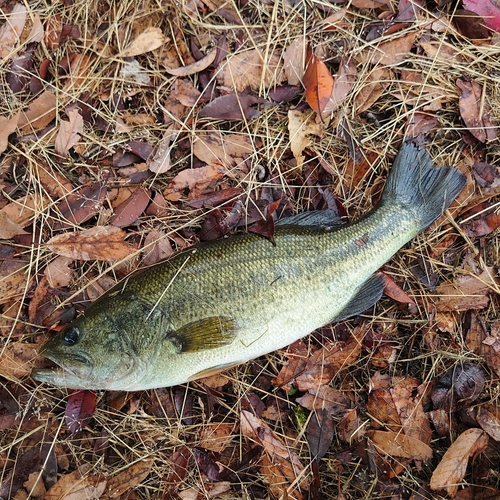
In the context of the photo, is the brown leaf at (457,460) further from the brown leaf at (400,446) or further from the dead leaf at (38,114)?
the dead leaf at (38,114)

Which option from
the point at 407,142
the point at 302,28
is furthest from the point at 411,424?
the point at 302,28

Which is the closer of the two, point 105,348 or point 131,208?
point 105,348

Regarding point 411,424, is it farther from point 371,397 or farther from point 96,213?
point 96,213

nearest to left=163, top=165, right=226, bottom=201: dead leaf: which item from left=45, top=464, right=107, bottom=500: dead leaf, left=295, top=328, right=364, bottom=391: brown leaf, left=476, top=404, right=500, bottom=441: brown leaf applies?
left=295, top=328, right=364, bottom=391: brown leaf

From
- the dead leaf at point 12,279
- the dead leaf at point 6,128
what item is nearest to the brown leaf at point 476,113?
the dead leaf at point 6,128

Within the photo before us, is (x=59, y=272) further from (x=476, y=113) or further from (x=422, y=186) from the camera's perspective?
(x=476, y=113)

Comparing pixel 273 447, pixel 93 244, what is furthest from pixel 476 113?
pixel 93 244
